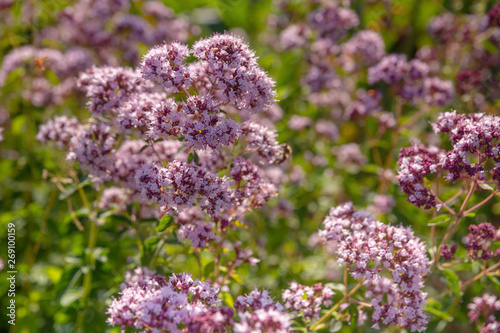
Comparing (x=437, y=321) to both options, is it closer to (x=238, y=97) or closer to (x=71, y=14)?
(x=238, y=97)

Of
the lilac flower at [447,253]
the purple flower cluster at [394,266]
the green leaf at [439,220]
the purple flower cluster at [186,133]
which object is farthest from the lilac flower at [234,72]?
the lilac flower at [447,253]

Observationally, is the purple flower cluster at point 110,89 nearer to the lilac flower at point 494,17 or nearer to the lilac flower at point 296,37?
the lilac flower at point 296,37

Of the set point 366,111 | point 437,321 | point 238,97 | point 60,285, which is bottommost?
point 60,285

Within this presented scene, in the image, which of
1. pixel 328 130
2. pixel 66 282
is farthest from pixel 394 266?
pixel 328 130

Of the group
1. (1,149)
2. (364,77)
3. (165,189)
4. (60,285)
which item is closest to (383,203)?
(364,77)

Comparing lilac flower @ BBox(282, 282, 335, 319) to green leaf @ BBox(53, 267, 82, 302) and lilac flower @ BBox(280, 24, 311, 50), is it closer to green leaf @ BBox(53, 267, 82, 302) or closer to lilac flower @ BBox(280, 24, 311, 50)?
green leaf @ BBox(53, 267, 82, 302)

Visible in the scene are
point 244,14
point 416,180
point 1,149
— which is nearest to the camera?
point 416,180
